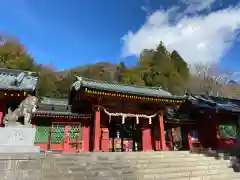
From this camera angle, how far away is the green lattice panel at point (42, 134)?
45.2ft

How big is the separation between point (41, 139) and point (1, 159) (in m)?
7.61

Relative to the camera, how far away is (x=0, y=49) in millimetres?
31672

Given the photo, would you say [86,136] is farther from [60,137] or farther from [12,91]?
[12,91]

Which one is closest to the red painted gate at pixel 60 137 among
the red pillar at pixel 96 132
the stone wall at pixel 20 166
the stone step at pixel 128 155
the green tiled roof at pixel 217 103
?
the red pillar at pixel 96 132

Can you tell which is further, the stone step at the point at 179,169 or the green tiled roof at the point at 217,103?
the green tiled roof at the point at 217,103

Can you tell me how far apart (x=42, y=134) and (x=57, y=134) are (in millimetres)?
1008

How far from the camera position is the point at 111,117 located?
1627cm

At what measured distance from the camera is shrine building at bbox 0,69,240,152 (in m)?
13.3

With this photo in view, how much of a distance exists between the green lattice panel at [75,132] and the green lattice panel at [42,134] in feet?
5.39

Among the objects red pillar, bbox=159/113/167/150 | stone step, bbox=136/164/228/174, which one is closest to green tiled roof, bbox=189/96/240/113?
red pillar, bbox=159/113/167/150

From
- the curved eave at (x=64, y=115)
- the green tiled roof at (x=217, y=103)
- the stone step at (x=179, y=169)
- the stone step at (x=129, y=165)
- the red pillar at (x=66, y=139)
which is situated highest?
the green tiled roof at (x=217, y=103)

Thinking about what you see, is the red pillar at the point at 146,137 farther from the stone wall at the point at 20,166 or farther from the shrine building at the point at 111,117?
the stone wall at the point at 20,166

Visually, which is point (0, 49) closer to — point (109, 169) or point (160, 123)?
point (160, 123)

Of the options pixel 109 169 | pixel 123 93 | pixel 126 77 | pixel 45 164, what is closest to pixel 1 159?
pixel 45 164
